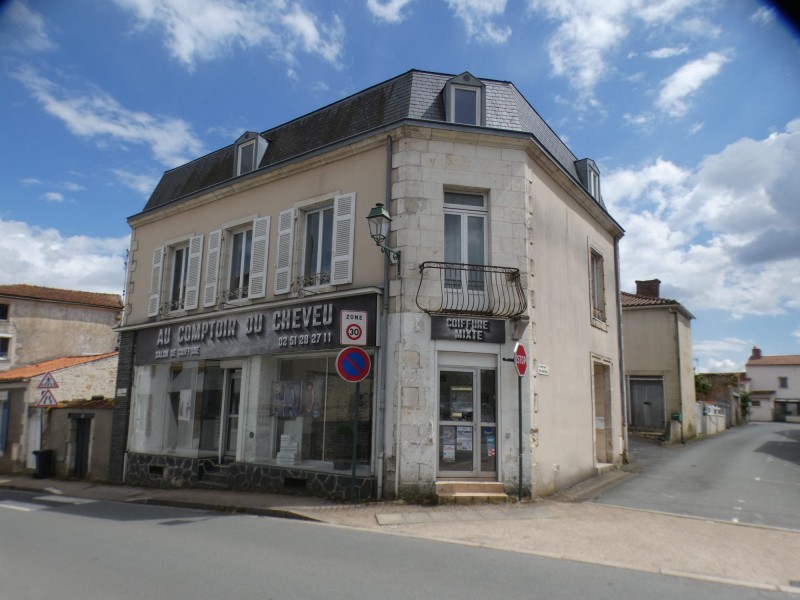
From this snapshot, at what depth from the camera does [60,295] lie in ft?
99.3

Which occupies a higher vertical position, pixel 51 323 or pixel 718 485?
pixel 51 323

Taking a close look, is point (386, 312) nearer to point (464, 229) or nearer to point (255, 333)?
point (464, 229)

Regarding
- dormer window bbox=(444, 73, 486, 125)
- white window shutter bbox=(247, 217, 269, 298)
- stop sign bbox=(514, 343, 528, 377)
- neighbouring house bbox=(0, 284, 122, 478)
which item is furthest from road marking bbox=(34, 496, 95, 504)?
dormer window bbox=(444, 73, 486, 125)

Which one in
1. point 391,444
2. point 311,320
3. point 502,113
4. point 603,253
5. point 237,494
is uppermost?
point 502,113

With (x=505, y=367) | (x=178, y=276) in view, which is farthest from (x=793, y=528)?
(x=178, y=276)

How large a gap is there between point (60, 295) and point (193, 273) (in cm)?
2095

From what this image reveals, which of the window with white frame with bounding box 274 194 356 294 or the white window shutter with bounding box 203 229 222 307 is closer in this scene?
the window with white frame with bounding box 274 194 356 294

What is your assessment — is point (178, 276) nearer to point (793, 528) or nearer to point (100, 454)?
point (100, 454)

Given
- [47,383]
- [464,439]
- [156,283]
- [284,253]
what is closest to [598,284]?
[464,439]

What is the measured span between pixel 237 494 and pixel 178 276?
6590 millimetres

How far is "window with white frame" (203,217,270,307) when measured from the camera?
12.6 metres

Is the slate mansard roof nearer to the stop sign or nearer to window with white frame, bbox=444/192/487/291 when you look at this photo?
window with white frame, bbox=444/192/487/291

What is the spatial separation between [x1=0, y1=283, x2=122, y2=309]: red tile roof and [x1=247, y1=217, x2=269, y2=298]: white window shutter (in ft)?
70.5

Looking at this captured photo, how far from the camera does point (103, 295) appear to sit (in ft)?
106
